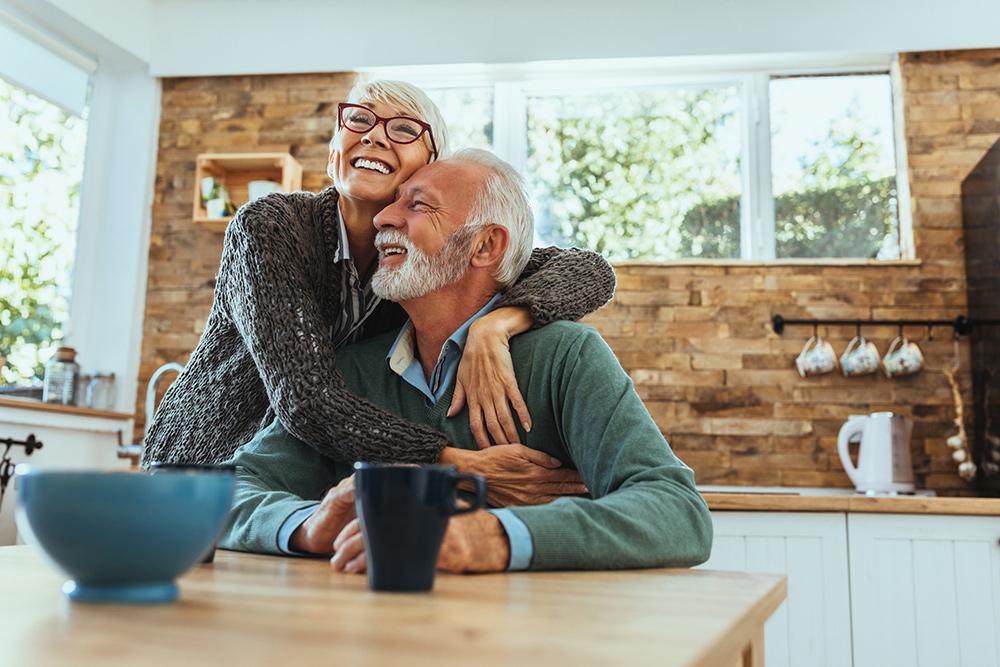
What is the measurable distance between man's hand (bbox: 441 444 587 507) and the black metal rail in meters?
2.40

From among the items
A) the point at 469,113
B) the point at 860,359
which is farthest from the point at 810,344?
the point at 469,113

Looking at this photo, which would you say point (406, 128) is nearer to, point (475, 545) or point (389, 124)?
point (389, 124)

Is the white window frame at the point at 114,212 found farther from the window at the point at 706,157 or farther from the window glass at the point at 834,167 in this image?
the window glass at the point at 834,167

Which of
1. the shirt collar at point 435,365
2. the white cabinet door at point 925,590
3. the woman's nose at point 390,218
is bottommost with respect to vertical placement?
the white cabinet door at point 925,590

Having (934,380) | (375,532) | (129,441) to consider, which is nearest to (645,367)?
(934,380)

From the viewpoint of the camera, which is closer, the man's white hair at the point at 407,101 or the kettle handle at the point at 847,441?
the man's white hair at the point at 407,101

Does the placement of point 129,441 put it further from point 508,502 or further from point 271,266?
point 508,502

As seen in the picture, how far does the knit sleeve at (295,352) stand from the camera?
119 centimetres

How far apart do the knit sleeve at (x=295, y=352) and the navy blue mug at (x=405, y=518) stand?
53 centimetres

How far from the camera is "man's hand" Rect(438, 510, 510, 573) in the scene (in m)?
0.78

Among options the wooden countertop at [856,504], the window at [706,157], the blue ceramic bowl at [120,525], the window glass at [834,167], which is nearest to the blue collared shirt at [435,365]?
the blue ceramic bowl at [120,525]

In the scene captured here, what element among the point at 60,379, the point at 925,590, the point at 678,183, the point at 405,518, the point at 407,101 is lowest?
the point at 925,590

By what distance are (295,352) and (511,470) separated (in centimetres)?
33

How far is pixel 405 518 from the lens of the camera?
25.8 inches
